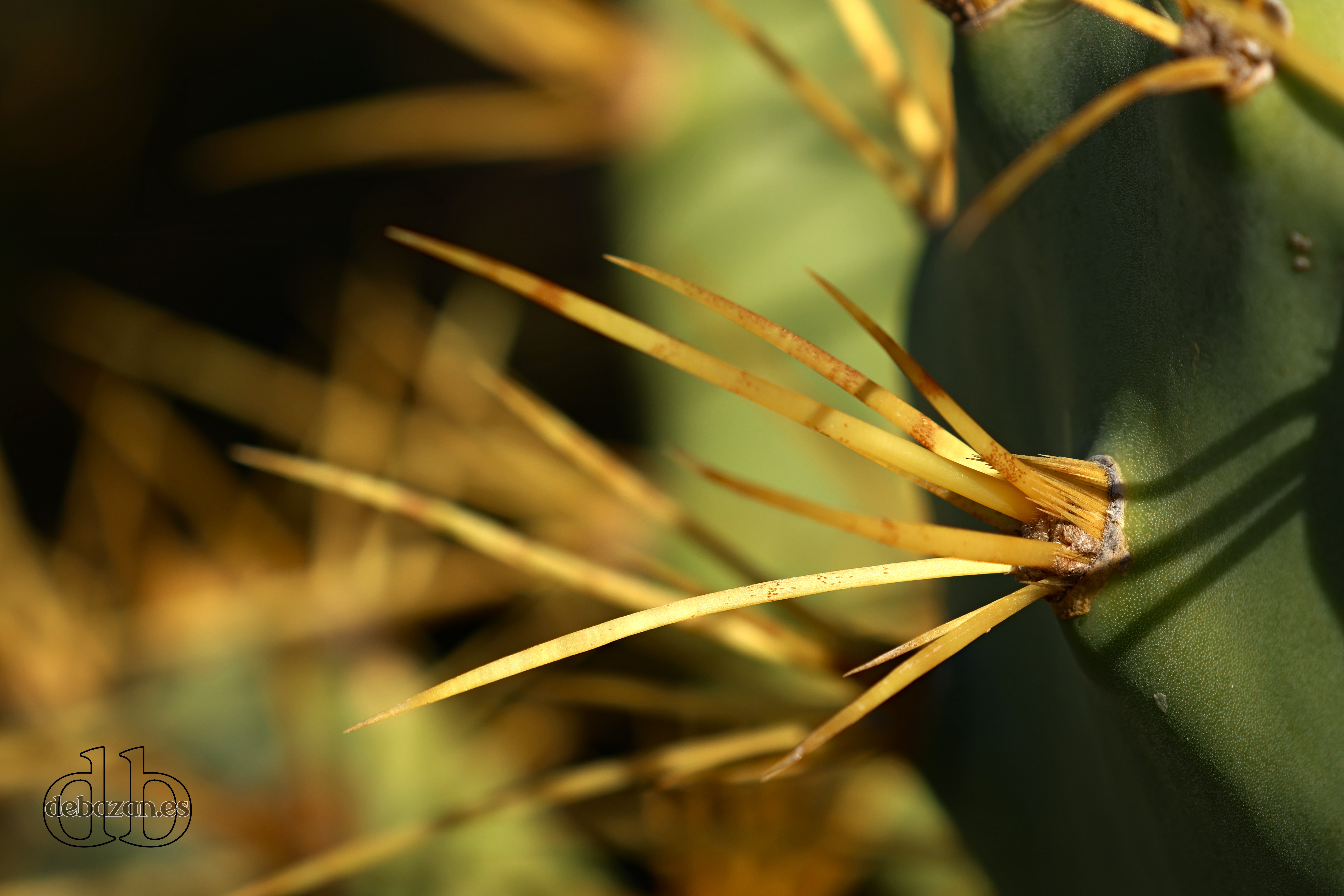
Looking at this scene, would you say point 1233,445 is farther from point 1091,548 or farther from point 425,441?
point 425,441

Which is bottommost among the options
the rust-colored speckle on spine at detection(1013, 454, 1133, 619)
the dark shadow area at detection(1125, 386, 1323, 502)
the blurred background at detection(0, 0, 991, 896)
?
the blurred background at detection(0, 0, 991, 896)

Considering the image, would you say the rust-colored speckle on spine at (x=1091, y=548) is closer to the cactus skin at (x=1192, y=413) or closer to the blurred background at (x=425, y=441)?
the cactus skin at (x=1192, y=413)

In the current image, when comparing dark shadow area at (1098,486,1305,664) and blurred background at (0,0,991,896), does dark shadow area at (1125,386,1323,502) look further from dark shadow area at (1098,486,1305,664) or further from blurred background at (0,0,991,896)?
blurred background at (0,0,991,896)

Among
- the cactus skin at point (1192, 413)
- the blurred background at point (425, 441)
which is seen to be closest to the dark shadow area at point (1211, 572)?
the cactus skin at point (1192, 413)

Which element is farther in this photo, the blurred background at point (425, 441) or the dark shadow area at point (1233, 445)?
the blurred background at point (425, 441)

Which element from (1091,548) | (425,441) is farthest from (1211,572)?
(425,441)

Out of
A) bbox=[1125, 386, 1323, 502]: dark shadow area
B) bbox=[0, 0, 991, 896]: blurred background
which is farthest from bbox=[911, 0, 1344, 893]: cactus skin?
bbox=[0, 0, 991, 896]: blurred background

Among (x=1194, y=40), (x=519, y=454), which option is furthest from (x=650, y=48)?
(x=1194, y=40)
